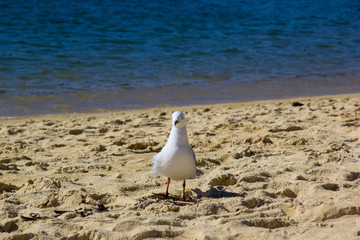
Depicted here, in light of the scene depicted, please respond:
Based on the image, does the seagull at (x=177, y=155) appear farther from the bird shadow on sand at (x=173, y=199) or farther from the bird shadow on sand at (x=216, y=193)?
the bird shadow on sand at (x=216, y=193)

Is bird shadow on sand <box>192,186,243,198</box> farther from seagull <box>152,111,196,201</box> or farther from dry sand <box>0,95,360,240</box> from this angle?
seagull <box>152,111,196,201</box>

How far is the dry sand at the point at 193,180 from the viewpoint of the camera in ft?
8.94

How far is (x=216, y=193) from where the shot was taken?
134 inches

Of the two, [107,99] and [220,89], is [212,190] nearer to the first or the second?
[107,99]

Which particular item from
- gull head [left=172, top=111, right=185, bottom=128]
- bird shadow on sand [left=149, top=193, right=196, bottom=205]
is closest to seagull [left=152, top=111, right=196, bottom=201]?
gull head [left=172, top=111, right=185, bottom=128]

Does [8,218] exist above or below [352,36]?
below

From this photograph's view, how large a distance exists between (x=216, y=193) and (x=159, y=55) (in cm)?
866

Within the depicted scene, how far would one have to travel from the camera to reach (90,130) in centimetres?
566

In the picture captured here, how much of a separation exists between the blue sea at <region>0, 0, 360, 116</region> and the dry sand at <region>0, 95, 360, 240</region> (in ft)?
6.85

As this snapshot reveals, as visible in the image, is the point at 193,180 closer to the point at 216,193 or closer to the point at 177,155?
the point at 216,193

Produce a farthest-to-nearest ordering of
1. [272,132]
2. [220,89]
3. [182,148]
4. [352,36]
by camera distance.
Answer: [352,36], [220,89], [272,132], [182,148]

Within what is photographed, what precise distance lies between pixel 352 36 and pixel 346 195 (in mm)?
14660

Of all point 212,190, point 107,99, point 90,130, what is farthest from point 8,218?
point 107,99

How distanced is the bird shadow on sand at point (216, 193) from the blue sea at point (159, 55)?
4.23m
